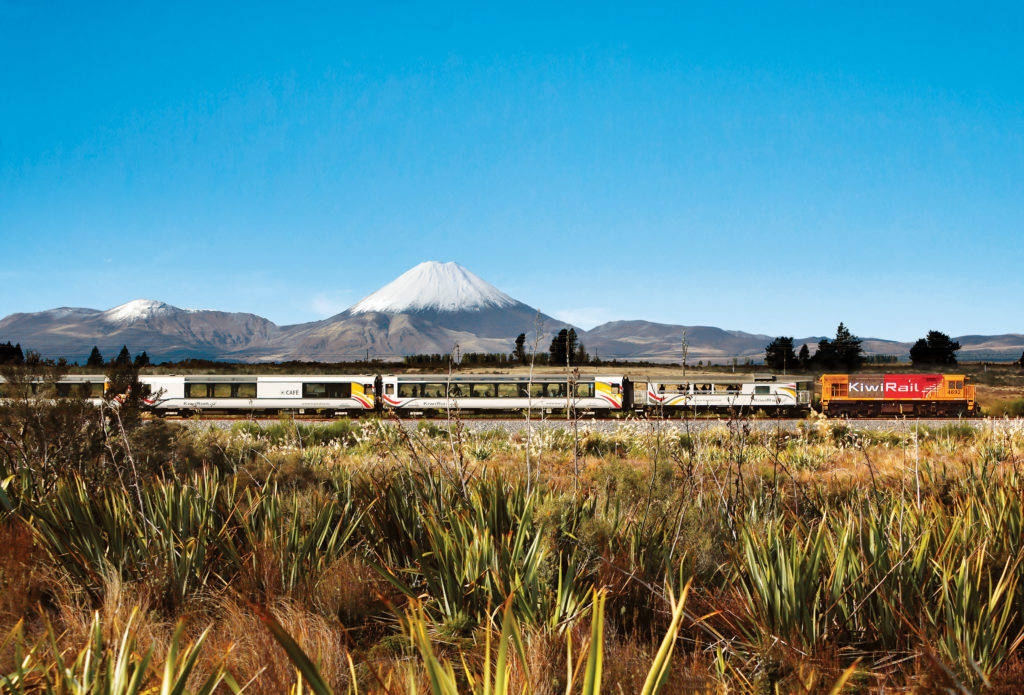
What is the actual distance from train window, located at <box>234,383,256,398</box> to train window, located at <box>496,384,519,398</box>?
454 inches

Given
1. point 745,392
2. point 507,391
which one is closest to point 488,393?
point 507,391

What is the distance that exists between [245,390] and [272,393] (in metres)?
1.35

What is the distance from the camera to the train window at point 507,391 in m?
28.5

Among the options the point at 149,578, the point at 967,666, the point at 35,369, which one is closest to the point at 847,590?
the point at 967,666

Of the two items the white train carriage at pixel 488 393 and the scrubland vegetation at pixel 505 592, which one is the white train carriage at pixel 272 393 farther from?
the scrubland vegetation at pixel 505 592

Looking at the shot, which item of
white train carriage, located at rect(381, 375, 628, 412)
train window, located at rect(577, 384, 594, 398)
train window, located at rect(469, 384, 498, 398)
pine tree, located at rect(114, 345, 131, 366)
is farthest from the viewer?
train window, located at rect(469, 384, 498, 398)

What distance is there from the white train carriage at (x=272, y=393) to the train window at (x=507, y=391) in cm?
583

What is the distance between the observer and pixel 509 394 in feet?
93.6

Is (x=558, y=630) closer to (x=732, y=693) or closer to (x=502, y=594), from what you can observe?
(x=502, y=594)

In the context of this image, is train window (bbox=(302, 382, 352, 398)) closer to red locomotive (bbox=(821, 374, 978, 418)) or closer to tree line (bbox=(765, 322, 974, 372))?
red locomotive (bbox=(821, 374, 978, 418))

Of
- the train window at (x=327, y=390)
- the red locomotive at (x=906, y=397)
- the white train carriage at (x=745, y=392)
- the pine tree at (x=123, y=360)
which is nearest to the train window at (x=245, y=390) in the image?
the train window at (x=327, y=390)

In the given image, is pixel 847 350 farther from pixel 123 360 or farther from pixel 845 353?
pixel 123 360

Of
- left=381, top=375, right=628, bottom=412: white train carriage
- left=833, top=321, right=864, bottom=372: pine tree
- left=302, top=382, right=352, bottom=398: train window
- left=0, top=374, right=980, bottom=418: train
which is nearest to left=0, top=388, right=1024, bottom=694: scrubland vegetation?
left=381, top=375, right=628, bottom=412: white train carriage

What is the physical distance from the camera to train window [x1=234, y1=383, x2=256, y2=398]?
28984 millimetres
